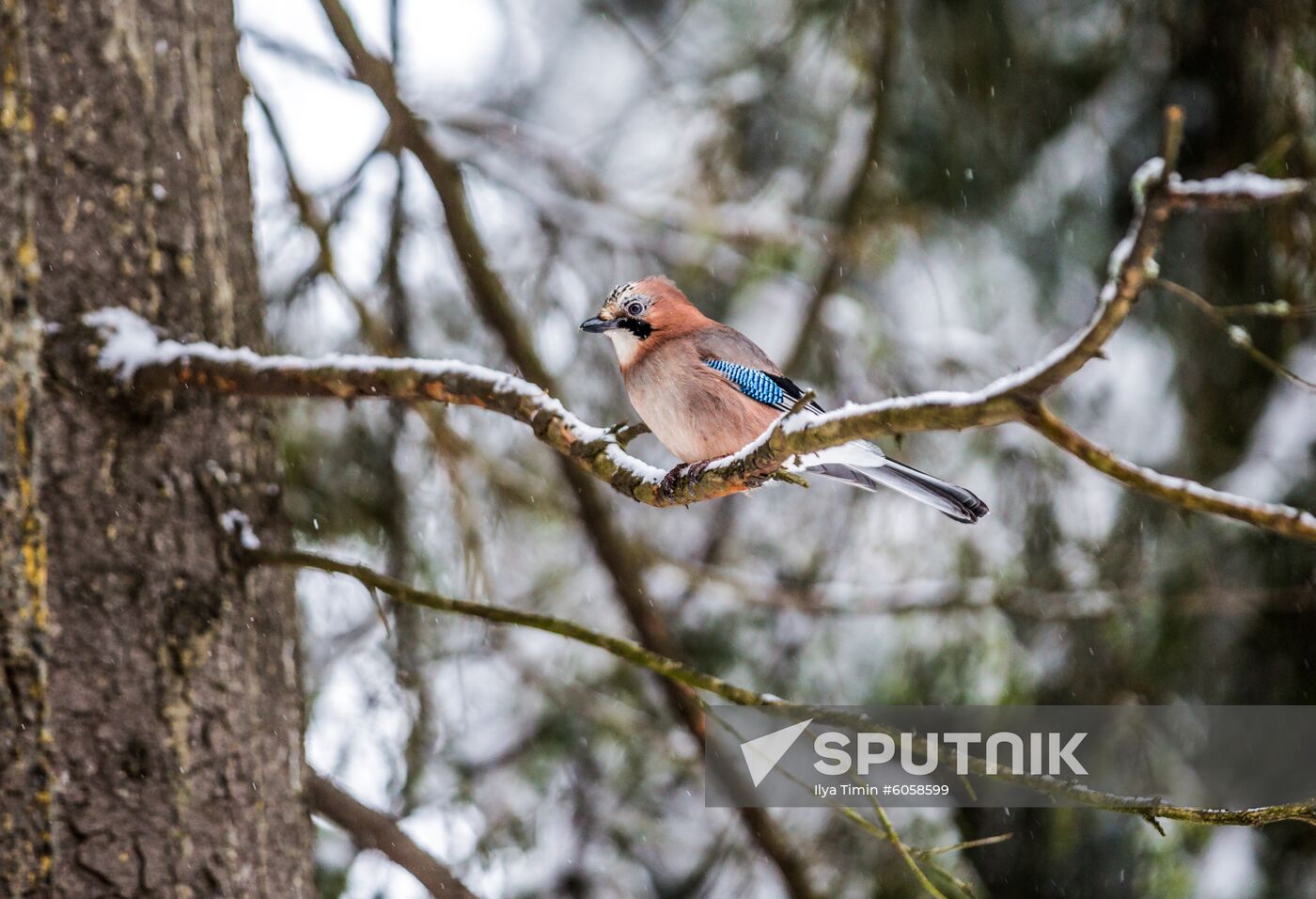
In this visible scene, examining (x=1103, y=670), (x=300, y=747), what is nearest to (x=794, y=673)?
(x=1103, y=670)

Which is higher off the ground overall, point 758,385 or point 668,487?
point 758,385

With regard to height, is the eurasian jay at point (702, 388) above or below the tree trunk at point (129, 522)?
above

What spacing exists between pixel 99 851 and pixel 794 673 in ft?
11.9

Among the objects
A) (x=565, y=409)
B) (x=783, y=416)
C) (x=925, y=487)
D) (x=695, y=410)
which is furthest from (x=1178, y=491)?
(x=695, y=410)

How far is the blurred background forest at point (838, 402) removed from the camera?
450cm

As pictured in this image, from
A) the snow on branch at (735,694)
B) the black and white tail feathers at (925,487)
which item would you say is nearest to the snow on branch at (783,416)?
the snow on branch at (735,694)

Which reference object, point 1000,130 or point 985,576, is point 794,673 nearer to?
point 985,576

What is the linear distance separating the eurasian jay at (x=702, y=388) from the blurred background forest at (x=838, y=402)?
99cm


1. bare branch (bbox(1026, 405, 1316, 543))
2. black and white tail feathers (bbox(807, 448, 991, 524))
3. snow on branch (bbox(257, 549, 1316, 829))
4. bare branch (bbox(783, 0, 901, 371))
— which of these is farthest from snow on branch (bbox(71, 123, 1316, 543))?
bare branch (bbox(783, 0, 901, 371))

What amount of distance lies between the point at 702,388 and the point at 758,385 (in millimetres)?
189

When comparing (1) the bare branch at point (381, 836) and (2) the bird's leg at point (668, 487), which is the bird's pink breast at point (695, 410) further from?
(1) the bare branch at point (381, 836)

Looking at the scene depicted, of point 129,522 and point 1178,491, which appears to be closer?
point 1178,491

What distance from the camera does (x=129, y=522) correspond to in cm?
255

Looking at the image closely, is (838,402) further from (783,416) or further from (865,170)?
(783,416)
